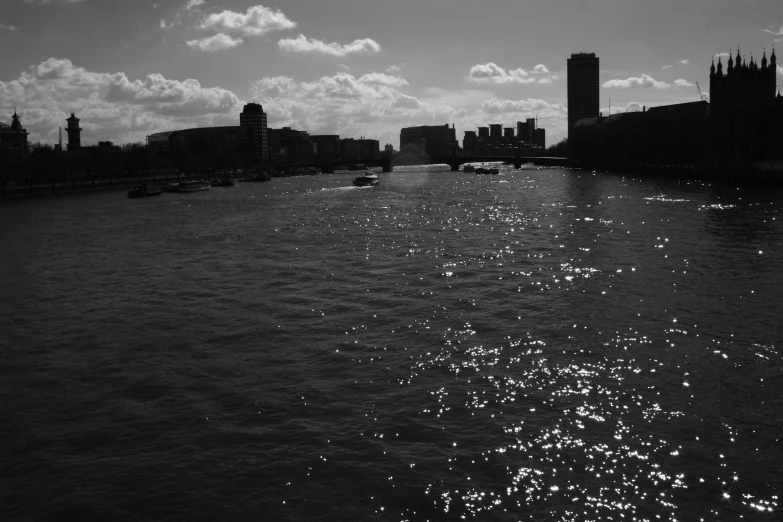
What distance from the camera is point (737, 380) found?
55.0 ft

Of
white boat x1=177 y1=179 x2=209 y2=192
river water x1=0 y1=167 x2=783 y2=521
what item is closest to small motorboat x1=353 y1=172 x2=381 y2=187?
white boat x1=177 y1=179 x2=209 y2=192

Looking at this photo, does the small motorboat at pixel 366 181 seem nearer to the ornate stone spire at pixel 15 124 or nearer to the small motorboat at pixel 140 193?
the small motorboat at pixel 140 193

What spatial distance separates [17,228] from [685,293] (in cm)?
5105

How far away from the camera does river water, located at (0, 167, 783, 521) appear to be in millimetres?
12094

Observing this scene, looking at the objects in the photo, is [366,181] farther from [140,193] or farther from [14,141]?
[14,141]

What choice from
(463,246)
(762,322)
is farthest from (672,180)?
A: (762,322)

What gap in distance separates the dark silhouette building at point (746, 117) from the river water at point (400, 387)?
2971 inches

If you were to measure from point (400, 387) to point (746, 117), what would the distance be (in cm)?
10332

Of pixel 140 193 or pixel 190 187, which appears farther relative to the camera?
pixel 190 187

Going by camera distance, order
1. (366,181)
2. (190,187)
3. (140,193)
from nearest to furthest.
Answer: (140,193)
(190,187)
(366,181)

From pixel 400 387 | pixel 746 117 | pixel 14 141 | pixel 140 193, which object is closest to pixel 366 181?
pixel 140 193

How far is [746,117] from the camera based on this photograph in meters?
105

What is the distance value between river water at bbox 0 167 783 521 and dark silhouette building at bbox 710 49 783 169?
248 feet

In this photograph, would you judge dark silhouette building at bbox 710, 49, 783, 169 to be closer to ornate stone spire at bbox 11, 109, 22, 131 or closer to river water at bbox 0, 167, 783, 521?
river water at bbox 0, 167, 783, 521
